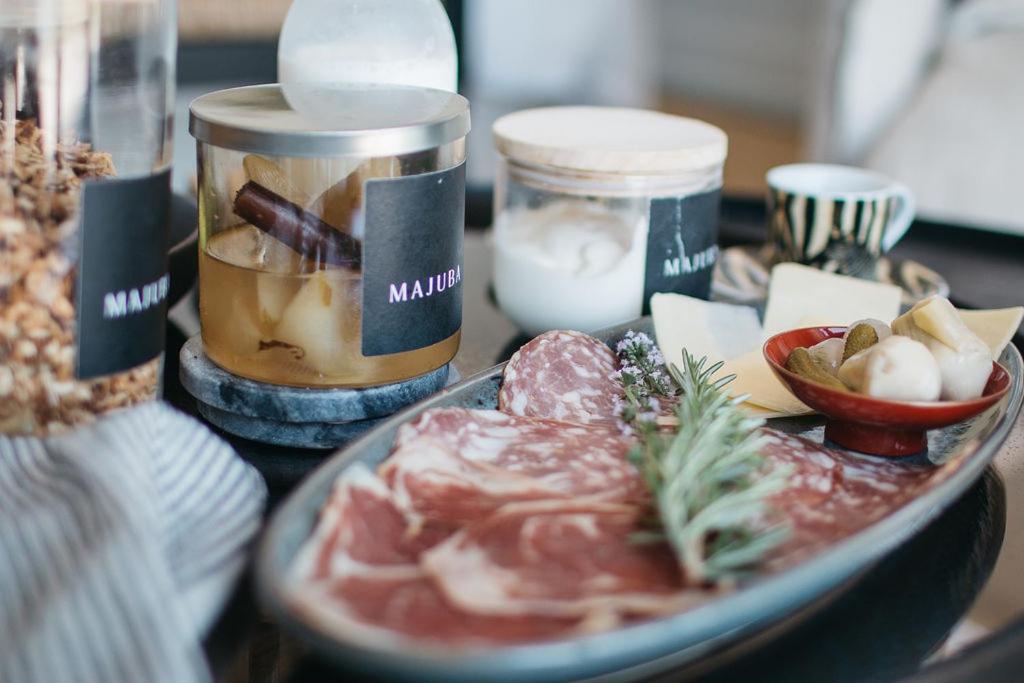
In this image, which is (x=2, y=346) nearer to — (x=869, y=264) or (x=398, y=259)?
(x=398, y=259)

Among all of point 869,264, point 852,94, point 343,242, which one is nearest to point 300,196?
point 343,242

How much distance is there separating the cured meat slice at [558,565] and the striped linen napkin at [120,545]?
99 mm

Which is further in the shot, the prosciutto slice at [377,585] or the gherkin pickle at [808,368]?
the gherkin pickle at [808,368]

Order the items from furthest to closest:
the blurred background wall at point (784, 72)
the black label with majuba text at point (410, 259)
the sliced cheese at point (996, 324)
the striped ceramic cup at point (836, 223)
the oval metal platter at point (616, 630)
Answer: the blurred background wall at point (784, 72), the striped ceramic cup at point (836, 223), the sliced cheese at point (996, 324), the black label with majuba text at point (410, 259), the oval metal platter at point (616, 630)

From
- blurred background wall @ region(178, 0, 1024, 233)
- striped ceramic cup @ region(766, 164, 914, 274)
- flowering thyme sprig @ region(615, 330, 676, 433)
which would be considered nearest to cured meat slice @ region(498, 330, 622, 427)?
flowering thyme sprig @ region(615, 330, 676, 433)

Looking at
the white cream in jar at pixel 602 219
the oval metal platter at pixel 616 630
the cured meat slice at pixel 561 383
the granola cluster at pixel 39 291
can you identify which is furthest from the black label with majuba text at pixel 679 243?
the granola cluster at pixel 39 291

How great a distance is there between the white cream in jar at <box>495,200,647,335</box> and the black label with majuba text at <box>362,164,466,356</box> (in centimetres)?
14

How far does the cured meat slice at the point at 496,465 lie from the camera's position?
48 cm

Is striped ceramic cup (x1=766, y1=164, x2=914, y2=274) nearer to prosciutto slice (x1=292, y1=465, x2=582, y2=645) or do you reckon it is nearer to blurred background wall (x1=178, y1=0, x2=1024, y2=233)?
blurred background wall (x1=178, y1=0, x2=1024, y2=233)

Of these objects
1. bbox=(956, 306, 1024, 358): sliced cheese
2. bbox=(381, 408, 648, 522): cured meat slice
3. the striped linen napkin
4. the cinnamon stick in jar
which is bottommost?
the striped linen napkin

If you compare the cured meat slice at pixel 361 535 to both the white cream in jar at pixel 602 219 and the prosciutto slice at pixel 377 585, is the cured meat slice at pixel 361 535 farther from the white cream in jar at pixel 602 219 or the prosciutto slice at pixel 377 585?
the white cream in jar at pixel 602 219

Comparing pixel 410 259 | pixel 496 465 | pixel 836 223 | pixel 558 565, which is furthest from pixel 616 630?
pixel 836 223

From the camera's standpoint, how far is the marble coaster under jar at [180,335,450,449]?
59 cm

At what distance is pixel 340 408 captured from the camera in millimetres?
591
